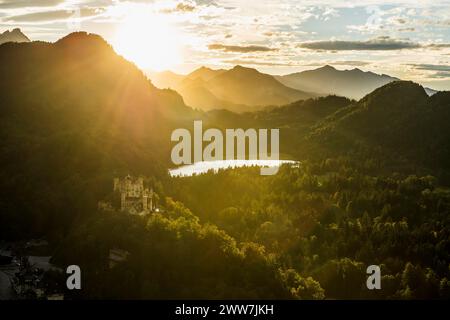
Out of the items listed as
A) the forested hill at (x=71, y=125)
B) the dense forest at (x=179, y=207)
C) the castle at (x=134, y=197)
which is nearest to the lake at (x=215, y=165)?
the forested hill at (x=71, y=125)

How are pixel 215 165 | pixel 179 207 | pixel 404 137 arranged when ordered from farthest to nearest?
pixel 404 137, pixel 215 165, pixel 179 207

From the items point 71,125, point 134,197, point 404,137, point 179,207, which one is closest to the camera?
point 134,197

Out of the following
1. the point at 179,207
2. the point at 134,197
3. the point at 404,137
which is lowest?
the point at 404,137

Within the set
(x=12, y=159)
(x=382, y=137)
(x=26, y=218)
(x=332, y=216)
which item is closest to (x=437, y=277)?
(x=332, y=216)

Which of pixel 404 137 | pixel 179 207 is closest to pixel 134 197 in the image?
pixel 179 207

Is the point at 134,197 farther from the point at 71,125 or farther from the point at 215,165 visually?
the point at 215,165

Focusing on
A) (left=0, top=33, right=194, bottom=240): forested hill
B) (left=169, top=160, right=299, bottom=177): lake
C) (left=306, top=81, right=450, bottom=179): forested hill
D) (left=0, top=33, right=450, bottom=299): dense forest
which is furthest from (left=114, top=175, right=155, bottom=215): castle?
(left=306, top=81, right=450, bottom=179): forested hill
